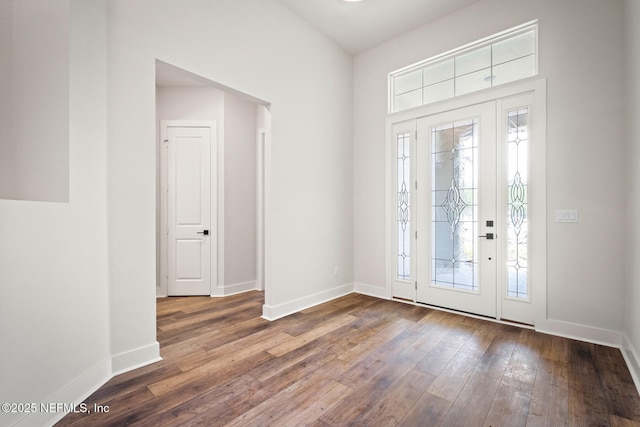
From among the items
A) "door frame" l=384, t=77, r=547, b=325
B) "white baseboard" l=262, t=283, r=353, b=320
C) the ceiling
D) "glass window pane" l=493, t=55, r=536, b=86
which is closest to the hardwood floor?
"white baseboard" l=262, t=283, r=353, b=320

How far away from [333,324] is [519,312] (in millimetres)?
2013

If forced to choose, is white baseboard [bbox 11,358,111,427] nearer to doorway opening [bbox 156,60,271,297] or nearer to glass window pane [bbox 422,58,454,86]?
doorway opening [bbox 156,60,271,297]

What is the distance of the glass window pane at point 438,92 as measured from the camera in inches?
144

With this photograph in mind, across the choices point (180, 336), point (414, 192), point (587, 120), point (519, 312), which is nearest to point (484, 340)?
point (519, 312)

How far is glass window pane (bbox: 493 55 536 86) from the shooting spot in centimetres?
308

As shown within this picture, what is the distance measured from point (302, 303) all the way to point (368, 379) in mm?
1653

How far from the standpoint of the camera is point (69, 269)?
1.80m

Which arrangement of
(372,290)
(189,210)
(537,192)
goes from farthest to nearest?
1. (189,210)
2. (372,290)
3. (537,192)

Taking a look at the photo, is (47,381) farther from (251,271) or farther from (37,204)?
(251,271)

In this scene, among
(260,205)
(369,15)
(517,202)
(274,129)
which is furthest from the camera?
(260,205)

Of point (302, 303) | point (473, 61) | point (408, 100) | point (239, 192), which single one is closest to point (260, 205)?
point (239, 192)

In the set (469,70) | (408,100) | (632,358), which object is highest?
(469,70)

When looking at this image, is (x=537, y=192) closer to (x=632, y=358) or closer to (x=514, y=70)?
(x=514, y=70)

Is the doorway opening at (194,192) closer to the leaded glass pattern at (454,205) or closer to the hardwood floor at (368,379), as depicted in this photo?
the hardwood floor at (368,379)
